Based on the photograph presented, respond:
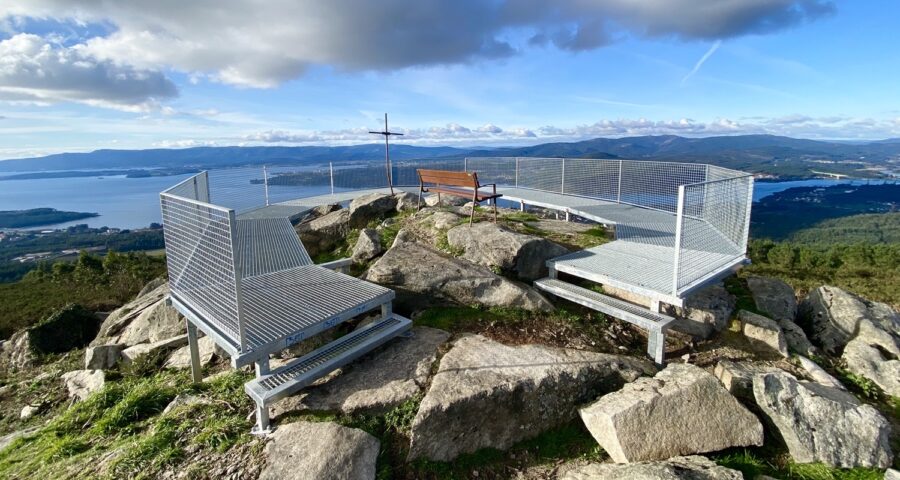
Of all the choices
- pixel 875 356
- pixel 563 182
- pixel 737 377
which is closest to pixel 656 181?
pixel 563 182

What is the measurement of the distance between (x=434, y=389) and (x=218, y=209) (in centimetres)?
270

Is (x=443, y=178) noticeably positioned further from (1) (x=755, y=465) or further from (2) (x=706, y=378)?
(1) (x=755, y=465)

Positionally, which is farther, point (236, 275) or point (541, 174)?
point (541, 174)

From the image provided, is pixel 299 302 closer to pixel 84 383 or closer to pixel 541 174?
pixel 84 383

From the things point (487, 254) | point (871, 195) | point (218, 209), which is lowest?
point (871, 195)

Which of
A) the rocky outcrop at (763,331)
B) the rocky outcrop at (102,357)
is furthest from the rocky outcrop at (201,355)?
the rocky outcrop at (763,331)

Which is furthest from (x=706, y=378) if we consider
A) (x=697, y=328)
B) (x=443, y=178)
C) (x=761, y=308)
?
(x=443, y=178)

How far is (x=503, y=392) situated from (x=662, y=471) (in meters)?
1.45

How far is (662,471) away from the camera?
3.27 metres

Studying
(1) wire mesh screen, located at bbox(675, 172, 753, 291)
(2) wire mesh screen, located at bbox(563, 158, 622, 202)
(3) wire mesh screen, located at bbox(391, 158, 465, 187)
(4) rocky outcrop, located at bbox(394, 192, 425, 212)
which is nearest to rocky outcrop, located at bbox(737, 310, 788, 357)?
(1) wire mesh screen, located at bbox(675, 172, 753, 291)

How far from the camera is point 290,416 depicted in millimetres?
3883

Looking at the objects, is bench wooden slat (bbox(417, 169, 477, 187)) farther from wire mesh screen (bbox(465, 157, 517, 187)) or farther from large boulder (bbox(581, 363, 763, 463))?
large boulder (bbox(581, 363, 763, 463))

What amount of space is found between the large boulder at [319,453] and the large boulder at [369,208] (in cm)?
748

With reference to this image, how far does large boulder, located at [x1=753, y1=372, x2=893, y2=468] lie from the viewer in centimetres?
370
